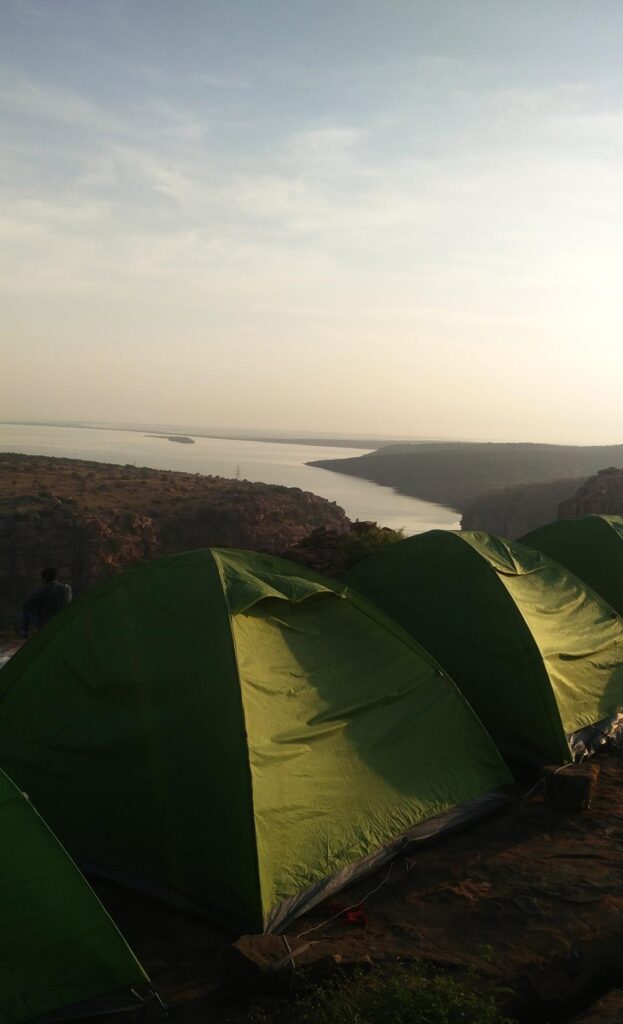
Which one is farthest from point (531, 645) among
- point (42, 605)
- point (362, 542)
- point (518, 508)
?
point (518, 508)

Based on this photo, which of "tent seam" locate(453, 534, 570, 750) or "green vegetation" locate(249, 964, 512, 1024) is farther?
"tent seam" locate(453, 534, 570, 750)

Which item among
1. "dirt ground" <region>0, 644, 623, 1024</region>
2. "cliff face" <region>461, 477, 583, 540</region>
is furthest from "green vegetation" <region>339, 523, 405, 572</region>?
"cliff face" <region>461, 477, 583, 540</region>

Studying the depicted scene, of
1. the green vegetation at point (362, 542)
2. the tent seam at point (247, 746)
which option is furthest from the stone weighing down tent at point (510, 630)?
the green vegetation at point (362, 542)

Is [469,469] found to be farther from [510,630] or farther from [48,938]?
[48,938]

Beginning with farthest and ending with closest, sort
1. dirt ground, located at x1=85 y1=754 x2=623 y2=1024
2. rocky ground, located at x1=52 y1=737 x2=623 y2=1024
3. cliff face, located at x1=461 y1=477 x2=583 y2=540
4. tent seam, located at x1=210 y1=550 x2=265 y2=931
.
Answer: cliff face, located at x1=461 y1=477 x2=583 y2=540, tent seam, located at x1=210 y1=550 x2=265 y2=931, dirt ground, located at x1=85 y1=754 x2=623 y2=1024, rocky ground, located at x1=52 y1=737 x2=623 y2=1024

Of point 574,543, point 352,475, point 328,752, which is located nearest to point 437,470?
point 352,475

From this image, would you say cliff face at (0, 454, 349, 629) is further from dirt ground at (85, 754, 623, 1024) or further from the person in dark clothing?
dirt ground at (85, 754, 623, 1024)
